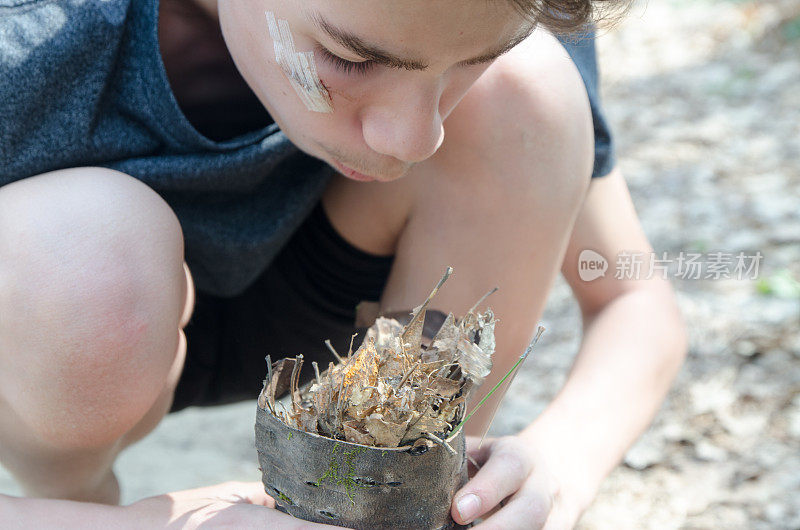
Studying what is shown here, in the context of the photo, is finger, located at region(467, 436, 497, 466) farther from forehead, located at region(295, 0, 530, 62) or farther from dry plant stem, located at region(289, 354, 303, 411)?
forehead, located at region(295, 0, 530, 62)

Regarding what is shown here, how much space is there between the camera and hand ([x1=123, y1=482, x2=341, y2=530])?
2.94ft

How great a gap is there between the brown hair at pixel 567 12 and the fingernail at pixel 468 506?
519 mm

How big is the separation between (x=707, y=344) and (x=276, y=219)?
1124 millimetres

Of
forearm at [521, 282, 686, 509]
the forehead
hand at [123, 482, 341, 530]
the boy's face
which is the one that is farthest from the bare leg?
forearm at [521, 282, 686, 509]

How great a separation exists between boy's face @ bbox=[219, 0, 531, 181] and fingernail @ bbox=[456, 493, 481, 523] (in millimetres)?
384

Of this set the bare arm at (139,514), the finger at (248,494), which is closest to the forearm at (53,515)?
the bare arm at (139,514)

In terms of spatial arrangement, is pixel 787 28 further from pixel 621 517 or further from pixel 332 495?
pixel 332 495

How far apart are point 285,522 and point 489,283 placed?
469 mm

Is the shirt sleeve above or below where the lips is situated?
below

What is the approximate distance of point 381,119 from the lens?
0.94 metres

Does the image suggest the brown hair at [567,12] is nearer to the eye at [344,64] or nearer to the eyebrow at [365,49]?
the eyebrow at [365,49]

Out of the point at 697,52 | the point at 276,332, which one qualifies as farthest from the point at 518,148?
the point at 697,52

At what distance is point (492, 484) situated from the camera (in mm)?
968

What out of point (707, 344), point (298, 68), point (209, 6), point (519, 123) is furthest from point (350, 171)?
point (707, 344)
